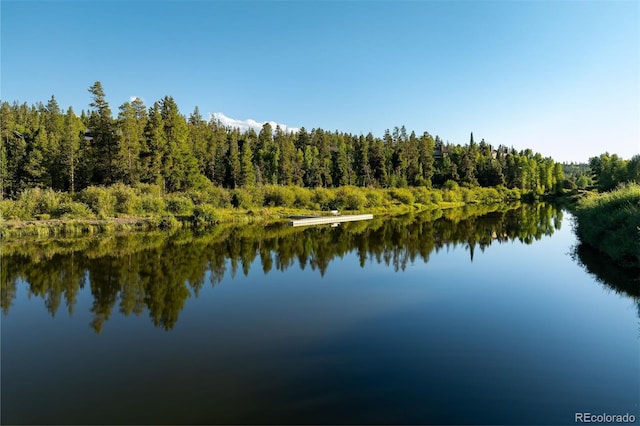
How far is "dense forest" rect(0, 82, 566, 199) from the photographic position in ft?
154

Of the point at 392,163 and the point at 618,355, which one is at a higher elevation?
the point at 392,163

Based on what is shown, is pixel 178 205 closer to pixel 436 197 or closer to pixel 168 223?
pixel 168 223

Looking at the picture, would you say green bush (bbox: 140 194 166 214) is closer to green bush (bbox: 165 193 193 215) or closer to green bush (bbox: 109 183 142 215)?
green bush (bbox: 109 183 142 215)

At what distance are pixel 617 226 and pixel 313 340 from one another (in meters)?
18.5

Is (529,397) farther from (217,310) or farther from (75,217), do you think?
(75,217)

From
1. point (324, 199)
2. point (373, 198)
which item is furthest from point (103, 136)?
point (373, 198)

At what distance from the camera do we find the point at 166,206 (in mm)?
41312

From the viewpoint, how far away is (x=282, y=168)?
77938 millimetres

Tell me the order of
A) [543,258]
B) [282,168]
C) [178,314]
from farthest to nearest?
[282,168] → [543,258] → [178,314]

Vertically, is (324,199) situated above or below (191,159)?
below

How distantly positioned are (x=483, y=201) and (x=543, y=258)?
6359 cm

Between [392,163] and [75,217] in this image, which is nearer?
[75,217]

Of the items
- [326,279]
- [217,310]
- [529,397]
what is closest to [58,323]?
[217,310]

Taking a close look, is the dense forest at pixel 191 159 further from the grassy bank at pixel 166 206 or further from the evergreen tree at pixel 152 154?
the grassy bank at pixel 166 206
